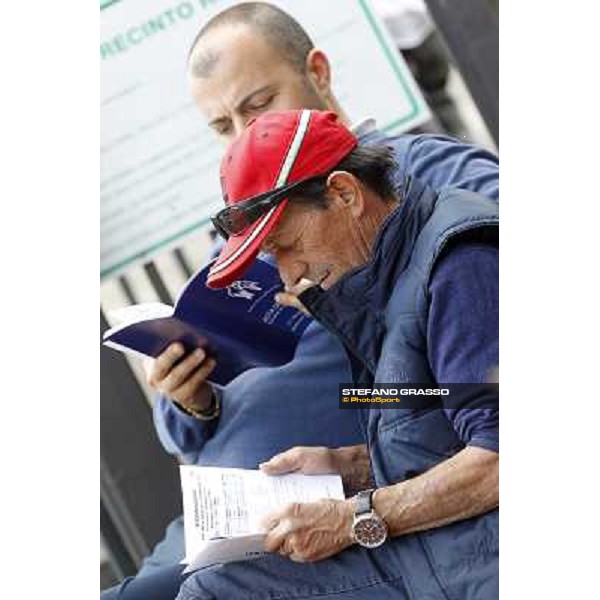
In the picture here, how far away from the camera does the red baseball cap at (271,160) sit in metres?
1.65

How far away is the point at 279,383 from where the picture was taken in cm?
178

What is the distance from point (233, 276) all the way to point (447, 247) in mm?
304

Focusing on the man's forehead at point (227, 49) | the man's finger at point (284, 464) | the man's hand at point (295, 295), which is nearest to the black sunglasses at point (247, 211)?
the man's hand at point (295, 295)

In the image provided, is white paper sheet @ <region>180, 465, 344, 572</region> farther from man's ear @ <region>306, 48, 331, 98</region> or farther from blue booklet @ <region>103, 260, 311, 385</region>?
man's ear @ <region>306, 48, 331, 98</region>

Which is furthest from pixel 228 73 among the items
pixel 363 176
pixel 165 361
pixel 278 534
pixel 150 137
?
pixel 278 534

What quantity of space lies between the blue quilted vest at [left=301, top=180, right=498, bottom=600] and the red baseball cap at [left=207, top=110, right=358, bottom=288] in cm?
11

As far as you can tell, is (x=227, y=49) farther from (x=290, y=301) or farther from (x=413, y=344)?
(x=413, y=344)

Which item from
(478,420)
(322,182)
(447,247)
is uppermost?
(322,182)

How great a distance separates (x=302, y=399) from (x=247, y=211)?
0.29 meters

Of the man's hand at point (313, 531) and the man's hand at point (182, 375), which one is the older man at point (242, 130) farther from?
the man's hand at point (313, 531)

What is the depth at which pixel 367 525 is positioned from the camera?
1602 mm
